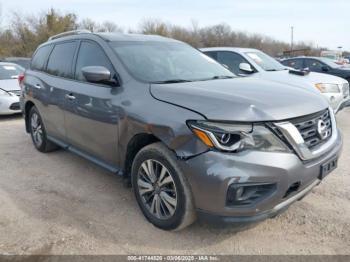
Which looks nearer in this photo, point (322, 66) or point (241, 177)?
point (241, 177)

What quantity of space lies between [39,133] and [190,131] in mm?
3563

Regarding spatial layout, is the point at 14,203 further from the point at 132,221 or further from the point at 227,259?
the point at 227,259

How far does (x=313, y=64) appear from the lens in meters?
11.4

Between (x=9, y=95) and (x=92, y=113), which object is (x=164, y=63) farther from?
(x=9, y=95)

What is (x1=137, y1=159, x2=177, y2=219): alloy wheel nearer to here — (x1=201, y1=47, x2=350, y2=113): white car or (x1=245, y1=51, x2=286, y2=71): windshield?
(x1=201, y1=47, x2=350, y2=113): white car

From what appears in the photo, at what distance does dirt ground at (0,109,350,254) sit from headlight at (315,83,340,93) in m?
2.62

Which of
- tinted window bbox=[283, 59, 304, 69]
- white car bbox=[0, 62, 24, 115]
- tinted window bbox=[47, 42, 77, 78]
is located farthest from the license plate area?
tinted window bbox=[283, 59, 304, 69]

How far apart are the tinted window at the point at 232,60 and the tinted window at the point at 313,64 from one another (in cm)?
509

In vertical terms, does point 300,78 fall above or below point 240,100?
below

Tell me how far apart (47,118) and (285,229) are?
3.49m

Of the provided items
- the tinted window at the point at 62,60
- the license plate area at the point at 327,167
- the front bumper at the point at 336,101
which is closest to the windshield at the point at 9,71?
the tinted window at the point at 62,60

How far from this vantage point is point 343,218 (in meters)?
3.09

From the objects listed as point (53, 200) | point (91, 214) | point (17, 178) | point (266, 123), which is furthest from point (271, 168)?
point (17, 178)

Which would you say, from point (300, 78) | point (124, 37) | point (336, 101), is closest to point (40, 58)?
point (124, 37)
